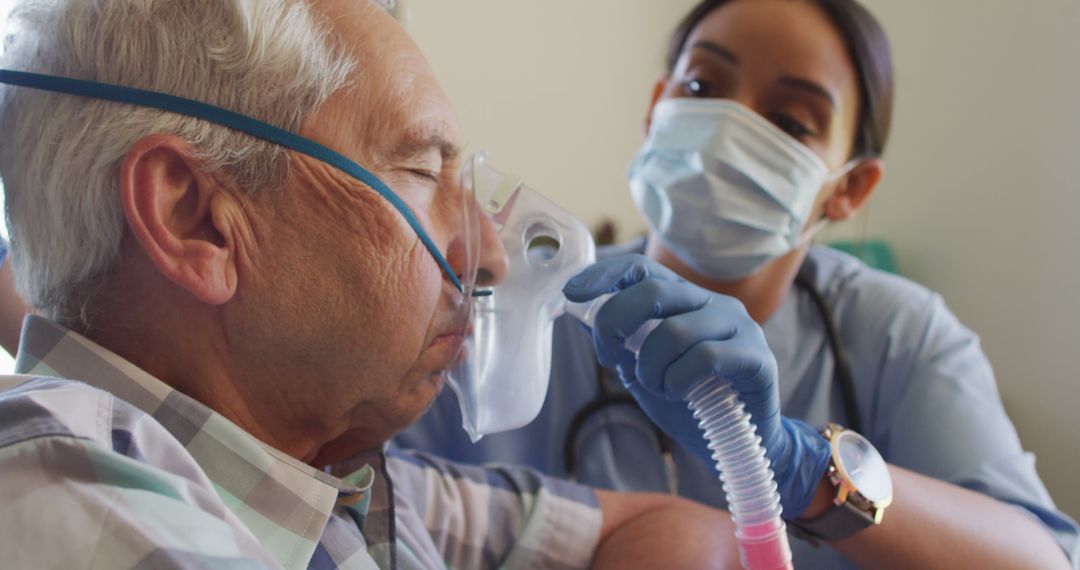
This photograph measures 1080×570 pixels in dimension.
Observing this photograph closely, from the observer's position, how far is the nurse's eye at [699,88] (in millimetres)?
1618

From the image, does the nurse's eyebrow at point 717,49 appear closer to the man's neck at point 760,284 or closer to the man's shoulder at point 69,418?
the man's neck at point 760,284

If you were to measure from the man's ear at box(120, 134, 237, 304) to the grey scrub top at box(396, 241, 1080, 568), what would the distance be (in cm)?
77

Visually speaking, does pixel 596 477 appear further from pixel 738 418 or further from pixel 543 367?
pixel 738 418

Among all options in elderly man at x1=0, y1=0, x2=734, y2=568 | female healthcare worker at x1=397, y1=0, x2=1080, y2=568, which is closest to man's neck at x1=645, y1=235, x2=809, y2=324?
female healthcare worker at x1=397, y1=0, x2=1080, y2=568

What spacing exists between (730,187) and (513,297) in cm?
70

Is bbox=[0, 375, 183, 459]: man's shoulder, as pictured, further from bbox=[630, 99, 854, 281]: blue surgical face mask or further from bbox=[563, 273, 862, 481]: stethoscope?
bbox=[630, 99, 854, 281]: blue surgical face mask

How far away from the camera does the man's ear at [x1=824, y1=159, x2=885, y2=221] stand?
1701 millimetres

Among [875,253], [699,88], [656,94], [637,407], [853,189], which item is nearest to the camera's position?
[637,407]

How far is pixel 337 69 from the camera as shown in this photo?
2.83 ft

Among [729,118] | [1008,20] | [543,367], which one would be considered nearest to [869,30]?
[729,118]

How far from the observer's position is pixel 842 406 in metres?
1.54

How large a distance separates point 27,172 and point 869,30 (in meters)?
1.44

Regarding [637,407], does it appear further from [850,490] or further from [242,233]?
[242,233]


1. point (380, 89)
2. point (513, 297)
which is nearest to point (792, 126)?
point (513, 297)
